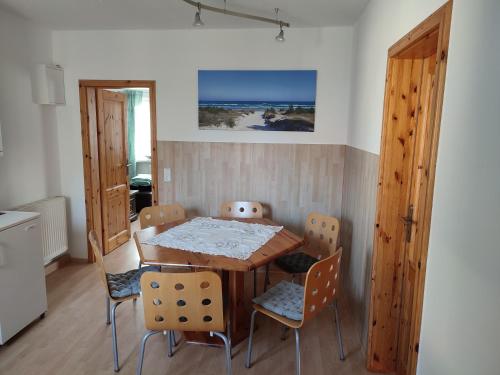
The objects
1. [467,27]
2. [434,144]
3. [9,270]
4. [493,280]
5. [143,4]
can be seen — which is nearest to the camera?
[493,280]

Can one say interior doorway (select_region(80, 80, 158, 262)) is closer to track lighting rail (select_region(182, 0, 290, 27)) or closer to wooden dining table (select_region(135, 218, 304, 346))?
track lighting rail (select_region(182, 0, 290, 27))

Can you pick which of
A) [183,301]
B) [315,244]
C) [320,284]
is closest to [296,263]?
[315,244]

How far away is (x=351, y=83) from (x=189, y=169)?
6.10ft

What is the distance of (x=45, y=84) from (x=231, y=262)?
272cm

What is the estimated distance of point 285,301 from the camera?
2262 millimetres

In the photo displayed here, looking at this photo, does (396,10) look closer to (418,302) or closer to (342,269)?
(418,302)

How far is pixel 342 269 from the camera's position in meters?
3.59

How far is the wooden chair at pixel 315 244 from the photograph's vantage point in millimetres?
2801

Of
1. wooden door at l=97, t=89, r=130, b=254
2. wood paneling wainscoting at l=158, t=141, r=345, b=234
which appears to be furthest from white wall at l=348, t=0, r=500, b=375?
wooden door at l=97, t=89, r=130, b=254

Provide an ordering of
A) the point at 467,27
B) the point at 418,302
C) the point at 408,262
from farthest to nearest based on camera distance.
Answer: the point at 408,262 → the point at 418,302 → the point at 467,27

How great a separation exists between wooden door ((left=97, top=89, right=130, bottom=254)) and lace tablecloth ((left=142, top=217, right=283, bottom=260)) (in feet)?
5.71

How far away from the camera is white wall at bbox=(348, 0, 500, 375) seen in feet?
3.24

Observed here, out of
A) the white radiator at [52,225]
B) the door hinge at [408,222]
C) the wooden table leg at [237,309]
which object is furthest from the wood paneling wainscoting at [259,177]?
the door hinge at [408,222]

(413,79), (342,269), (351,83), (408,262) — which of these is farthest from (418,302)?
(351,83)
